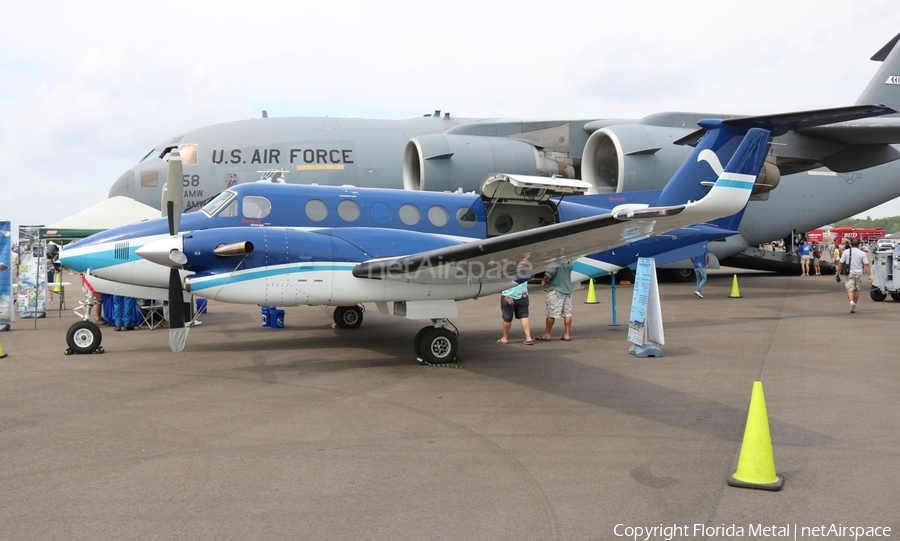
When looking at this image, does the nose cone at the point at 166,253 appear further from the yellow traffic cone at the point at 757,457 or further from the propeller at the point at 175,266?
the yellow traffic cone at the point at 757,457

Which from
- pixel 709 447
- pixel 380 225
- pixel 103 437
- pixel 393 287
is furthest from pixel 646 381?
pixel 103 437

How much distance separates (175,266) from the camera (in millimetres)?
8805

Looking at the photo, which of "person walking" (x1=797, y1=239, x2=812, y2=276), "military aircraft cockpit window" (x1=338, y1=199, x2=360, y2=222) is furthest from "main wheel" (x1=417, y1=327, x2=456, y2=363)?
"person walking" (x1=797, y1=239, x2=812, y2=276)

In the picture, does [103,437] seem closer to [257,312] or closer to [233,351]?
[233,351]

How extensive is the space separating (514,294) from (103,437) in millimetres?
6864

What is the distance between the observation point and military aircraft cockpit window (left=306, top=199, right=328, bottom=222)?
33.8 ft

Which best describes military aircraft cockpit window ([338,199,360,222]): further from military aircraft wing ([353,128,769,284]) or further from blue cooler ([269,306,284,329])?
blue cooler ([269,306,284,329])

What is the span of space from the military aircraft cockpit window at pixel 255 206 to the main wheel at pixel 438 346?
317cm

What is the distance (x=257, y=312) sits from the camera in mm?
16750

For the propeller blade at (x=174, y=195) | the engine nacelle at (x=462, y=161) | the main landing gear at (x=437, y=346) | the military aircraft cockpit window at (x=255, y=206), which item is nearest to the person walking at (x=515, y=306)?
the main landing gear at (x=437, y=346)

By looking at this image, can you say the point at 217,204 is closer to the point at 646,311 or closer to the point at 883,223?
the point at 646,311

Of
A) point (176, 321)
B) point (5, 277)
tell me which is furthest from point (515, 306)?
point (5, 277)

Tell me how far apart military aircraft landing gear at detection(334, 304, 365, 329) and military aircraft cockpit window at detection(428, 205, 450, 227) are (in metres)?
3.03

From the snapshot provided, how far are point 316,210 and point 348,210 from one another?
1.69 feet
